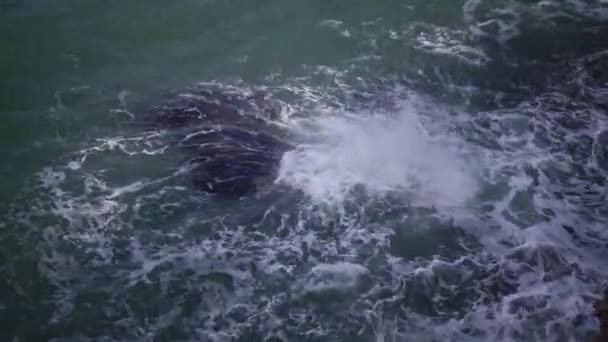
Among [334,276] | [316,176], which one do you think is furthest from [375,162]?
[334,276]

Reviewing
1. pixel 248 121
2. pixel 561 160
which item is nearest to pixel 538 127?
pixel 561 160

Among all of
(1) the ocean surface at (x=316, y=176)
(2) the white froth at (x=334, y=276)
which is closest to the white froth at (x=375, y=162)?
(1) the ocean surface at (x=316, y=176)

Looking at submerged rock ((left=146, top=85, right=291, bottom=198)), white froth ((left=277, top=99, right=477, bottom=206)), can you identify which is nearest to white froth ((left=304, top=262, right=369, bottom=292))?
white froth ((left=277, top=99, right=477, bottom=206))

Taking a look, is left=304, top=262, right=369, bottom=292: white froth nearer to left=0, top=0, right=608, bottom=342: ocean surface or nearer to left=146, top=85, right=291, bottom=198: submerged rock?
left=0, top=0, right=608, bottom=342: ocean surface

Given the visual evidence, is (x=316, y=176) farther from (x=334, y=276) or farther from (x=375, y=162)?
(x=334, y=276)

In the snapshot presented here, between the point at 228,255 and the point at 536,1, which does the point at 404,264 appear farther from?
the point at 536,1

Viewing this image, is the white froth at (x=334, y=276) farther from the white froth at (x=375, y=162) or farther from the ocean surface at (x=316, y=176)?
the white froth at (x=375, y=162)
